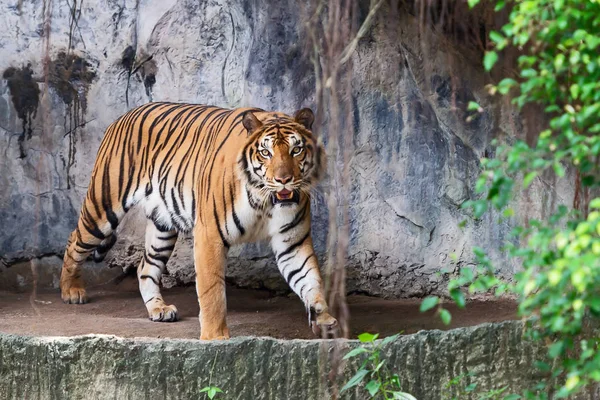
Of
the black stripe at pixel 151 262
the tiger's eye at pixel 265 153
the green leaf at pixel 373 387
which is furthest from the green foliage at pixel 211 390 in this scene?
the black stripe at pixel 151 262

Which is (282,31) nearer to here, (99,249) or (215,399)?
(99,249)

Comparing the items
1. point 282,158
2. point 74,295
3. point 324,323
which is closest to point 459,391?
point 324,323

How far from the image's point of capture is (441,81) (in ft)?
20.9

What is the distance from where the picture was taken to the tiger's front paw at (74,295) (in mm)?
6855

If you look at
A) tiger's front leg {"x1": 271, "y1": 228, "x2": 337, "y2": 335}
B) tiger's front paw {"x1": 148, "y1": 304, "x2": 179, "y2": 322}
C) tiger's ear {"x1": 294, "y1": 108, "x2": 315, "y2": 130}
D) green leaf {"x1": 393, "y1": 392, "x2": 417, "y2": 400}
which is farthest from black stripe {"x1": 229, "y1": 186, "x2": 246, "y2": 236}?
green leaf {"x1": 393, "y1": 392, "x2": 417, "y2": 400}

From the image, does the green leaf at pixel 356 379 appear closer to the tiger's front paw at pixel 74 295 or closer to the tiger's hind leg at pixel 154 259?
the tiger's hind leg at pixel 154 259

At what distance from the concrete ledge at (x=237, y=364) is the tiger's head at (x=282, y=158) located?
1.33 m

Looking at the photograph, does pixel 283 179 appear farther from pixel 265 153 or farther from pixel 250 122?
pixel 250 122

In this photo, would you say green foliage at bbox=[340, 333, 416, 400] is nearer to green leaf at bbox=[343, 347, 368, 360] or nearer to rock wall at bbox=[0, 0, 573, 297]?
green leaf at bbox=[343, 347, 368, 360]

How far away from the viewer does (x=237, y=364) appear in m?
4.51

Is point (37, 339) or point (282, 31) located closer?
point (37, 339)

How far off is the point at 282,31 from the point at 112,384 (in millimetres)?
2963

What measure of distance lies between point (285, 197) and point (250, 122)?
0.50m

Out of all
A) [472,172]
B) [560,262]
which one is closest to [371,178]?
[472,172]
